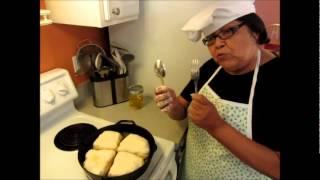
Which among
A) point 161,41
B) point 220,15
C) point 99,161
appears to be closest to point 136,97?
point 161,41

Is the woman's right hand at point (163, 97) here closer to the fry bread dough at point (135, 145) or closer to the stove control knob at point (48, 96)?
the fry bread dough at point (135, 145)

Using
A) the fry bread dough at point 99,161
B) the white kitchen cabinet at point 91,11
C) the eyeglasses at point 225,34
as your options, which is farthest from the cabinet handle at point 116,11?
the fry bread dough at point 99,161

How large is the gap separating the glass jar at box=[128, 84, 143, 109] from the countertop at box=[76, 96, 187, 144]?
2cm

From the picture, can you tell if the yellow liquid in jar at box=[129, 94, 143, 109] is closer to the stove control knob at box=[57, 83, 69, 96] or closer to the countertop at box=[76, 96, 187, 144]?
the countertop at box=[76, 96, 187, 144]

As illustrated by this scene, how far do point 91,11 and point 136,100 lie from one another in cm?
48

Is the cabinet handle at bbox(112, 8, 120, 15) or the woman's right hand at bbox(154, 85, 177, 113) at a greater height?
the cabinet handle at bbox(112, 8, 120, 15)

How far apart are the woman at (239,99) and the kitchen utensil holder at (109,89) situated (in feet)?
1.26

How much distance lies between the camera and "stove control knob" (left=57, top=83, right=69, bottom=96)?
113 centimetres

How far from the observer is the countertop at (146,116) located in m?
1.08

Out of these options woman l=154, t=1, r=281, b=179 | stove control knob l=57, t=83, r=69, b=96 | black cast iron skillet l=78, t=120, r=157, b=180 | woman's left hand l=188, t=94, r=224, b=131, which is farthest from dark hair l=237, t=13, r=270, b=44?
stove control knob l=57, t=83, r=69, b=96

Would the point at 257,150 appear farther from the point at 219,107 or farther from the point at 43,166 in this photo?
the point at 43,166

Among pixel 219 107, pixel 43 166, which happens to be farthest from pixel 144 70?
pixel 43 166

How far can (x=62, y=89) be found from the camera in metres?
1.14
